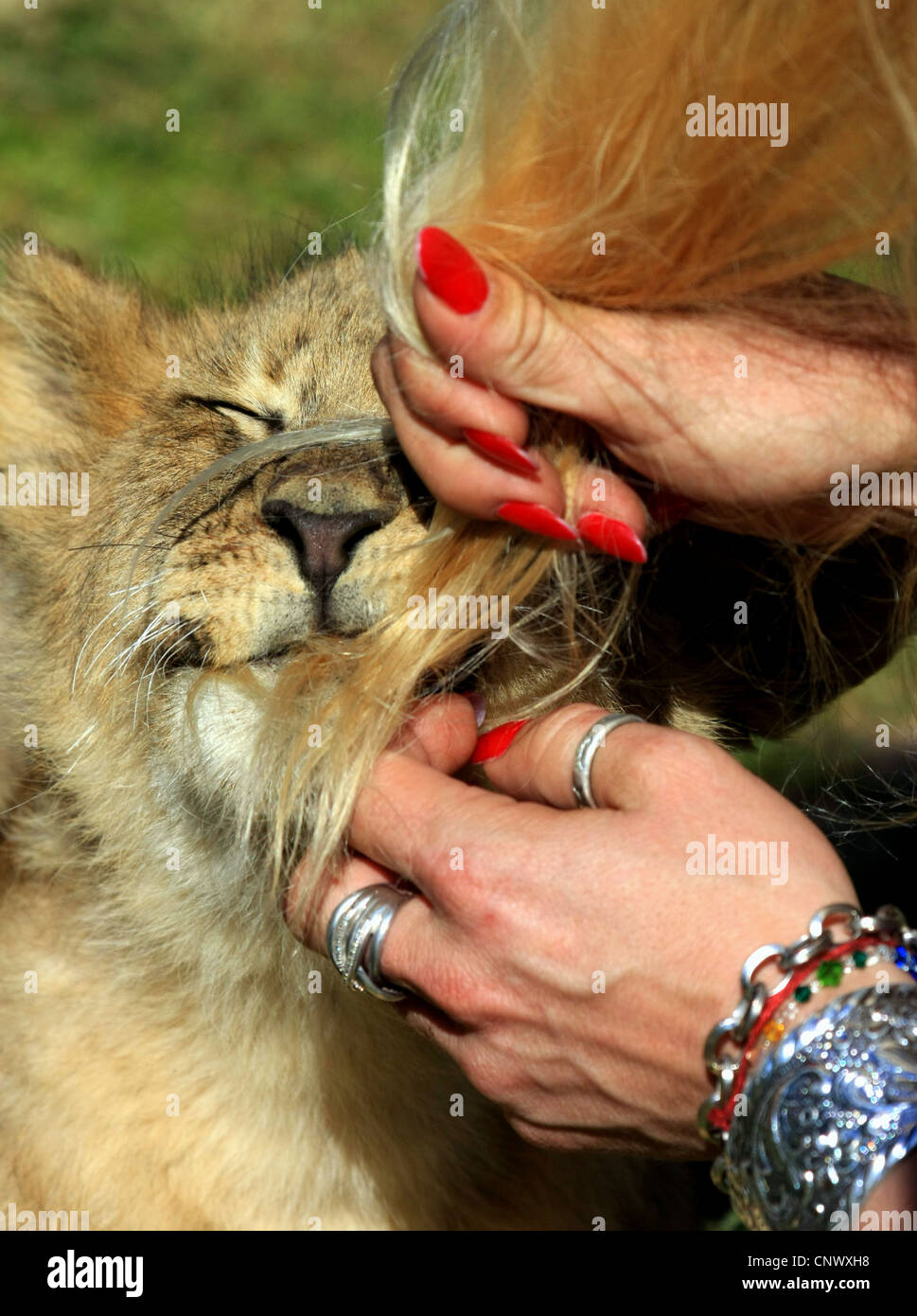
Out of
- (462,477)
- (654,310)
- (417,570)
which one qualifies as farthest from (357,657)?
(654,310)

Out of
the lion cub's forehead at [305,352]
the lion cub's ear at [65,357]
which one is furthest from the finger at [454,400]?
the lion cub's ear at [65,357]

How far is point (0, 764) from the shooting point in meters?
2.61

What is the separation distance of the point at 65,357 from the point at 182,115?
457 centimetres

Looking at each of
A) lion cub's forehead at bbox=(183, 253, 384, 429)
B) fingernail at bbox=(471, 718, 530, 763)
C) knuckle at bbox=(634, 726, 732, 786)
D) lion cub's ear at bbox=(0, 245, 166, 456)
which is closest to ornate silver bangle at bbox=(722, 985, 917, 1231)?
knuckle at bbox=(634, 726, 732, 786)

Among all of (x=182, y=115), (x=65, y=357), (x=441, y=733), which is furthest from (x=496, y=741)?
(x=182, y=115)

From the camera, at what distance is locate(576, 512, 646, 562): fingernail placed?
1731mm

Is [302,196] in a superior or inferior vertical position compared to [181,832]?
superior

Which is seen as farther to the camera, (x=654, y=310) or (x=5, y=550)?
(x=5, y=550)

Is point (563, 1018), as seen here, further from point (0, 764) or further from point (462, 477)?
point (0, 764)

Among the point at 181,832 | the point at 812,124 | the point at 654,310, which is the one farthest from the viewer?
the point at 181,832

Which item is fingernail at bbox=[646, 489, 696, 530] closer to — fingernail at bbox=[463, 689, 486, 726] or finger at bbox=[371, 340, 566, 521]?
finger at bbox=[371, 340, 566, 521]

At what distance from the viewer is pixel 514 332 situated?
5.07ft

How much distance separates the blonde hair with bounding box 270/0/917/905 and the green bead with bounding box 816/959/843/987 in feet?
1.97

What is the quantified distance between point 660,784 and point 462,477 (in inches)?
18.0
